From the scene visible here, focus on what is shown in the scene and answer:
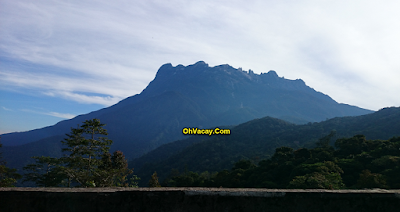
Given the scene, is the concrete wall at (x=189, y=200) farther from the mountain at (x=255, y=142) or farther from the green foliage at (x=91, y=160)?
the mountain at (x=255, y=142)

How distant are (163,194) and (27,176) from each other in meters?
35.3

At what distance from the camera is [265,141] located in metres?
94.6

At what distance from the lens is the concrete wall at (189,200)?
8.07 ft

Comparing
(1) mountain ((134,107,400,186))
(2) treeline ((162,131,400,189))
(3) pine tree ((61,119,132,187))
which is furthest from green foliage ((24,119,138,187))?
(1) mountain ((134,107,400,186))

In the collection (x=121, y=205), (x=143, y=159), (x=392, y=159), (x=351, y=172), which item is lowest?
(x=143, y=159)

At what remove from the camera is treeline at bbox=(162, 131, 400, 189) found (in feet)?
44.8

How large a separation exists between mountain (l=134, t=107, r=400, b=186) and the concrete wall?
202 ft

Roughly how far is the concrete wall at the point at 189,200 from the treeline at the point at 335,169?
10.1 meters

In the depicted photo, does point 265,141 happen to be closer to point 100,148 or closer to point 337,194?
point 100,148

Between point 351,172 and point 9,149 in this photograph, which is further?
point 9,149

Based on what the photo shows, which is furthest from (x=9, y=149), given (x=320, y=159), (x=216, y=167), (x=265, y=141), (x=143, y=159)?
(x=320, y=159)

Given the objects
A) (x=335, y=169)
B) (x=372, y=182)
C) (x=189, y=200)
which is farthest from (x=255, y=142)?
(x=189, y=200)

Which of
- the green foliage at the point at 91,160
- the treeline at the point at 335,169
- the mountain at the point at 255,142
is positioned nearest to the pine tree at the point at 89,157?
the green foliage at the point at 91,160

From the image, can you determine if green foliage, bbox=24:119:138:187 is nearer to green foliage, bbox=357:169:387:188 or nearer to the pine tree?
the pine tree
